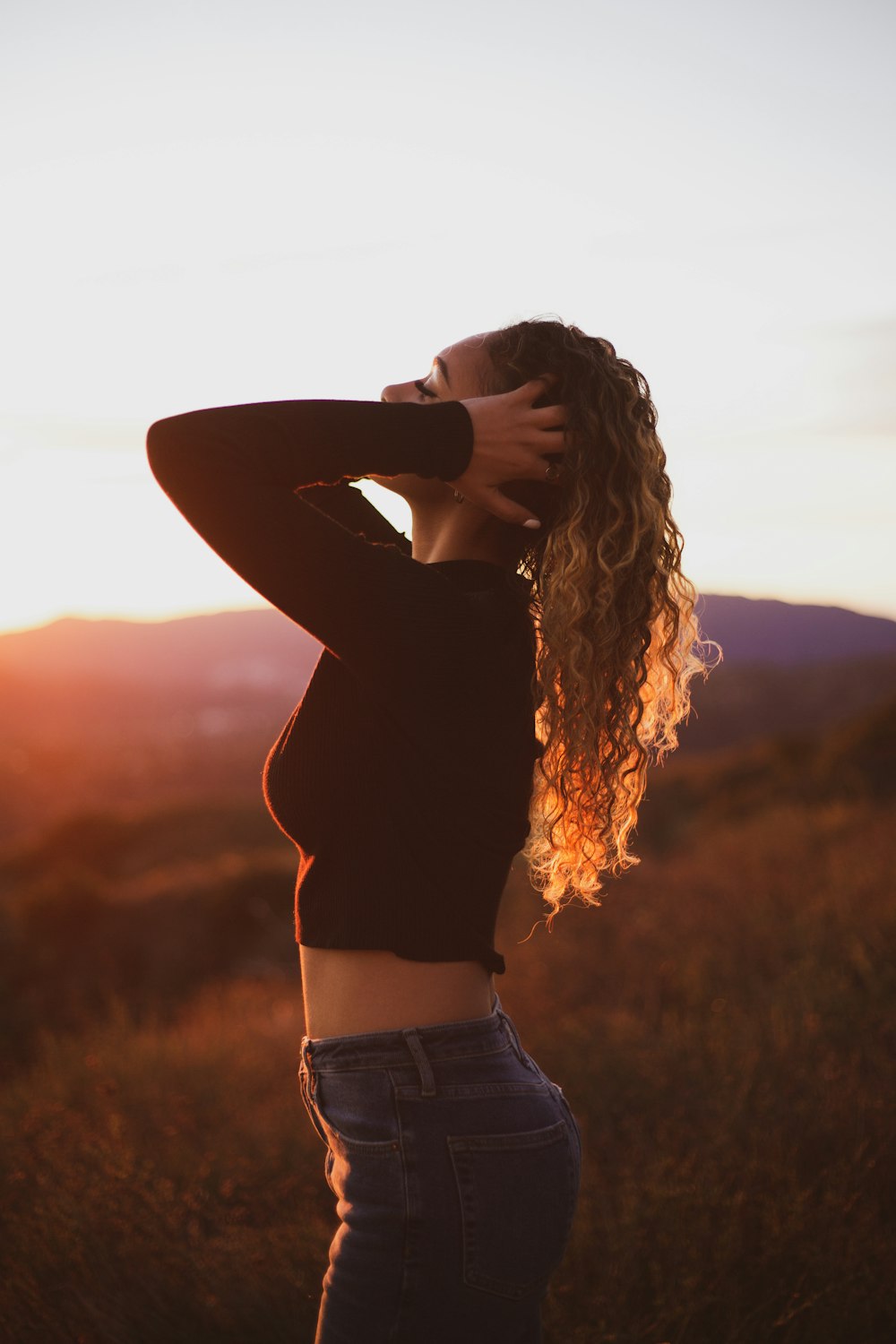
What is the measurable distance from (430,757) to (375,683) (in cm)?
16

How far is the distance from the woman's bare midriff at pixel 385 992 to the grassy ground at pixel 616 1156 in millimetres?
1836

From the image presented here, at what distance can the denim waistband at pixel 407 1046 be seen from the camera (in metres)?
1.60

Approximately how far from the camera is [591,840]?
2219 mm

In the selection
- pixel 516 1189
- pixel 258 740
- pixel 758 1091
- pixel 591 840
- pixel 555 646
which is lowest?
pixel 258 740

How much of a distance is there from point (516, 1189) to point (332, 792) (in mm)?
708

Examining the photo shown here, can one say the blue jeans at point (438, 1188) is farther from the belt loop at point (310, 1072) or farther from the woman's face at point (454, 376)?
the woman's face at point (454, 376)

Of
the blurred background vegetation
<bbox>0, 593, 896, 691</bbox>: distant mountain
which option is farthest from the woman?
<bbox>0, 593, 896, 691</bbox>: distant mountain

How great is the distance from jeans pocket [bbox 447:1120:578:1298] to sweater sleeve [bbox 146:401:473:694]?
2.49 feet

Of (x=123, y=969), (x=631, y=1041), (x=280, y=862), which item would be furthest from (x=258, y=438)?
(x=280, y=862)

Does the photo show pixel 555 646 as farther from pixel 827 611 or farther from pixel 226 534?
pixel 827 611

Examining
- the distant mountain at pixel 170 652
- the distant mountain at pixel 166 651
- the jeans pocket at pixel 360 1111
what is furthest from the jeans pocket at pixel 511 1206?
the distant mountain at pixel 166 651

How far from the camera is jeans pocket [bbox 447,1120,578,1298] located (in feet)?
5.05

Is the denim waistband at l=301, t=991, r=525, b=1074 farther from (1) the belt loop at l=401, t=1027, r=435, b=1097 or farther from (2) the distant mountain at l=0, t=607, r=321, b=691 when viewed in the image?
(2) the distant mountain at l=0, t=607, r=321, b=691

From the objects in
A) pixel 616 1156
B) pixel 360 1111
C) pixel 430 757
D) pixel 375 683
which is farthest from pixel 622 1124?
pixel 375 683
